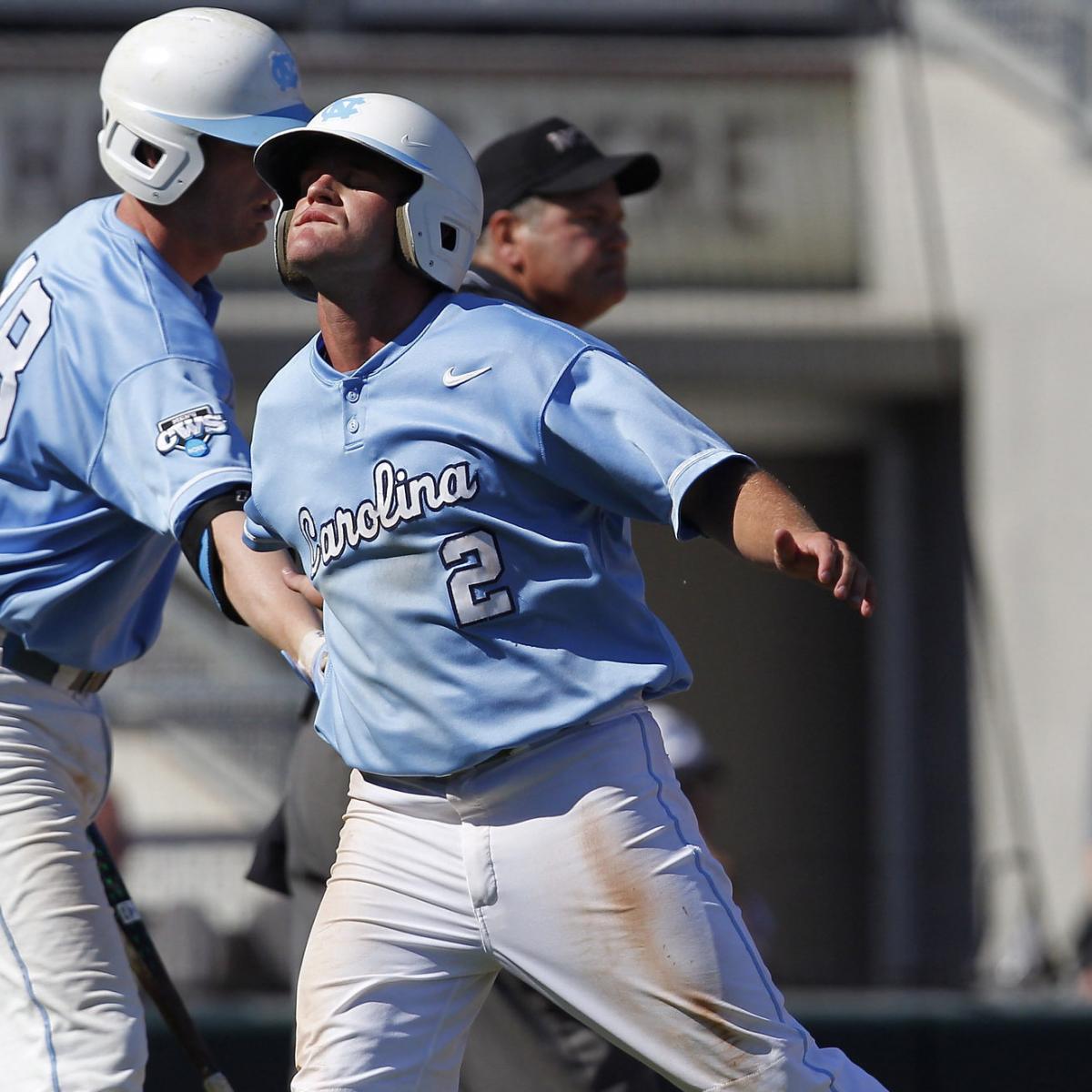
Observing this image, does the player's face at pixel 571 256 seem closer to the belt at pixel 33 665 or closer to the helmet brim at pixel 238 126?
the helmet brim at pixel 238 126

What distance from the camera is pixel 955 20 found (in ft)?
38.2

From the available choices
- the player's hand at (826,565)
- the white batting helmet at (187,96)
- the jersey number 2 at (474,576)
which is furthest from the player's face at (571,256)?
the player's hand at (826,565)

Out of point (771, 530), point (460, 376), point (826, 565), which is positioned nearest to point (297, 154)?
point (460, 376)

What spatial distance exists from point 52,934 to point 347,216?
1.30 meters

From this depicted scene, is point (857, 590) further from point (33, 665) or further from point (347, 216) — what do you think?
point (33, 665)

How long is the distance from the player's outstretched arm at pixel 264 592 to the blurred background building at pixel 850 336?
731 centimetres

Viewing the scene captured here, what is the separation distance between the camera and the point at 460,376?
9.59ft

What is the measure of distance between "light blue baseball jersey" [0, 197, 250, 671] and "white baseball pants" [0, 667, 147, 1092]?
17cm

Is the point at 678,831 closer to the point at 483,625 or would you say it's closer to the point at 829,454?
the point at 483,625

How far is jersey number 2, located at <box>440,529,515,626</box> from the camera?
A: 2912mm

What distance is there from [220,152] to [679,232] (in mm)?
8114

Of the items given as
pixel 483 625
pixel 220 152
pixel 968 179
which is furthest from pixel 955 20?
pixel 483 625

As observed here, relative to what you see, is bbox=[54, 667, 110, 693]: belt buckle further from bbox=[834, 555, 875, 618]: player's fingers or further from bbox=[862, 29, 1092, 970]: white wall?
bbox=[862, 29, 1092, 970]: white wall

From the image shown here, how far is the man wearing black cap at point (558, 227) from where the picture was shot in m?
4.40
